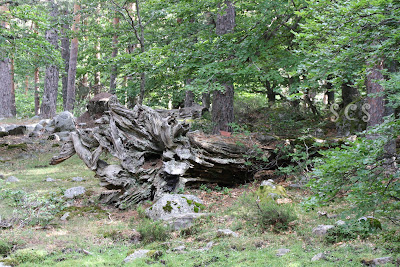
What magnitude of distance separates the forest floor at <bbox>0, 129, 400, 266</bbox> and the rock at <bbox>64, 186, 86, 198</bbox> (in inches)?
6.7

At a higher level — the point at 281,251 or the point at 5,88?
the point at 5,88

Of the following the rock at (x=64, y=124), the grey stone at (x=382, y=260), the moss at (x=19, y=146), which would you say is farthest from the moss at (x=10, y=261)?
the rock at (x=64, y=124)

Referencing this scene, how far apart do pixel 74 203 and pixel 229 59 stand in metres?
6.12

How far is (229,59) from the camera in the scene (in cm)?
1070

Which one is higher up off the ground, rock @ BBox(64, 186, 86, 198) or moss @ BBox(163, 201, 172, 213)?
moss @ BBox(163, 201, 172, 213)

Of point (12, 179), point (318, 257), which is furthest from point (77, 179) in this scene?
point (318, 257)

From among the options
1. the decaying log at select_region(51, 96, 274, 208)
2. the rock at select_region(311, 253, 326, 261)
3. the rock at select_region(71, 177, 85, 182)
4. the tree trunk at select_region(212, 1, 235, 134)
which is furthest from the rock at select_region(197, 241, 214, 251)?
the rock at select_region(71, 177, 85, 182)

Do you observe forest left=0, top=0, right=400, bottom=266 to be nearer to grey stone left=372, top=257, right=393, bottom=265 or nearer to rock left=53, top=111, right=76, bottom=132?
grey stone left=372, top=257, right=393, bottom=265

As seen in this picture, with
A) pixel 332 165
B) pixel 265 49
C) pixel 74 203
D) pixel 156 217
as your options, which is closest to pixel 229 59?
pixel 265 49

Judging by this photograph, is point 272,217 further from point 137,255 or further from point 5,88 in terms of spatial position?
point 5,88

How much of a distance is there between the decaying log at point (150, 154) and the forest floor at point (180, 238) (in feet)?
1.59

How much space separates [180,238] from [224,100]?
633 centimetres

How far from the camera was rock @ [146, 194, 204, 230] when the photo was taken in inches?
287

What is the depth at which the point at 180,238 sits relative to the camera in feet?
22.1
